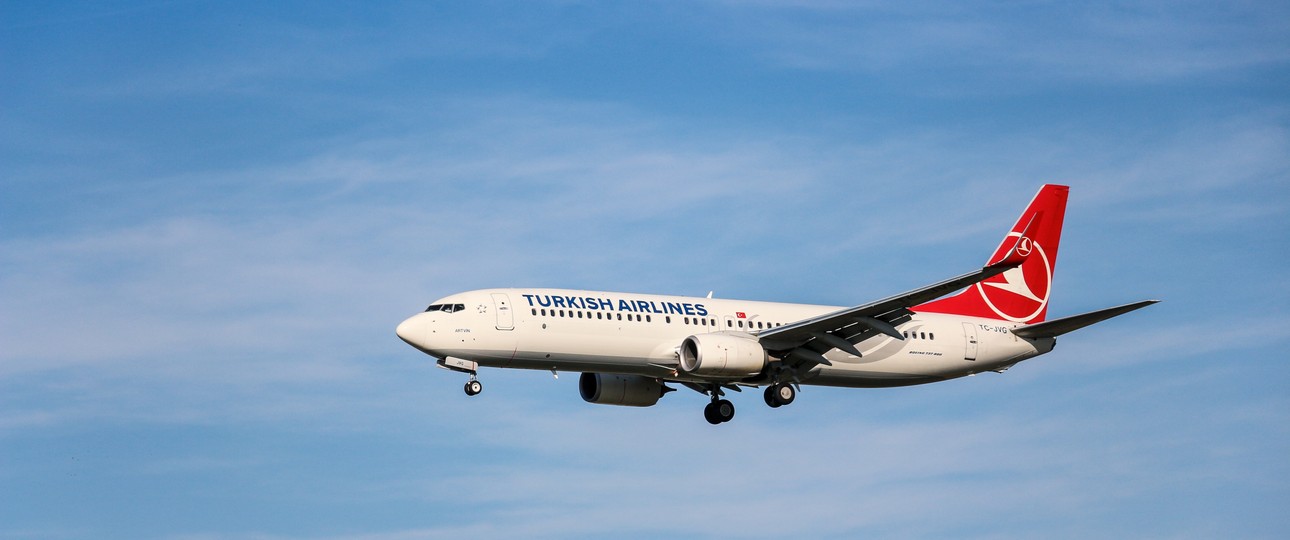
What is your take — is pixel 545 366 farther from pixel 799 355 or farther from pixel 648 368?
pixel 799 355

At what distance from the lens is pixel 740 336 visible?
176 ft

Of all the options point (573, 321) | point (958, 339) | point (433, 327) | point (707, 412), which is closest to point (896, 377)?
point (958, 339)

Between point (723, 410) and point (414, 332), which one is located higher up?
point (414, 332)

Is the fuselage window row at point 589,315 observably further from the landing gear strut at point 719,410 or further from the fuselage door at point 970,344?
the fuselage door at point 970,344

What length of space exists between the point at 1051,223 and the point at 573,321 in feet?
69.8

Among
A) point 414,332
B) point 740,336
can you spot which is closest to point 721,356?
point 740,336

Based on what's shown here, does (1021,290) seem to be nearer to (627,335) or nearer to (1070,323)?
(1070,323)

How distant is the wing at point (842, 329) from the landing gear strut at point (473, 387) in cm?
949

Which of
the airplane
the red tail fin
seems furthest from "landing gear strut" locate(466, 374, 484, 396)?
the red tail fin

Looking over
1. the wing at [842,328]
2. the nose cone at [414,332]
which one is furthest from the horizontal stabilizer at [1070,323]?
the nose cone at [414,332]

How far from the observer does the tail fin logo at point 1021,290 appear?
60031mm

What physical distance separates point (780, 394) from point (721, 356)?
3.89 metres

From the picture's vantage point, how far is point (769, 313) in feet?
183

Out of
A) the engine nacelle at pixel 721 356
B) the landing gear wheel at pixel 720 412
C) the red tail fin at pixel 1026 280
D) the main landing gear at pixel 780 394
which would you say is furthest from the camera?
the red tail fin at pixel 1026 280
